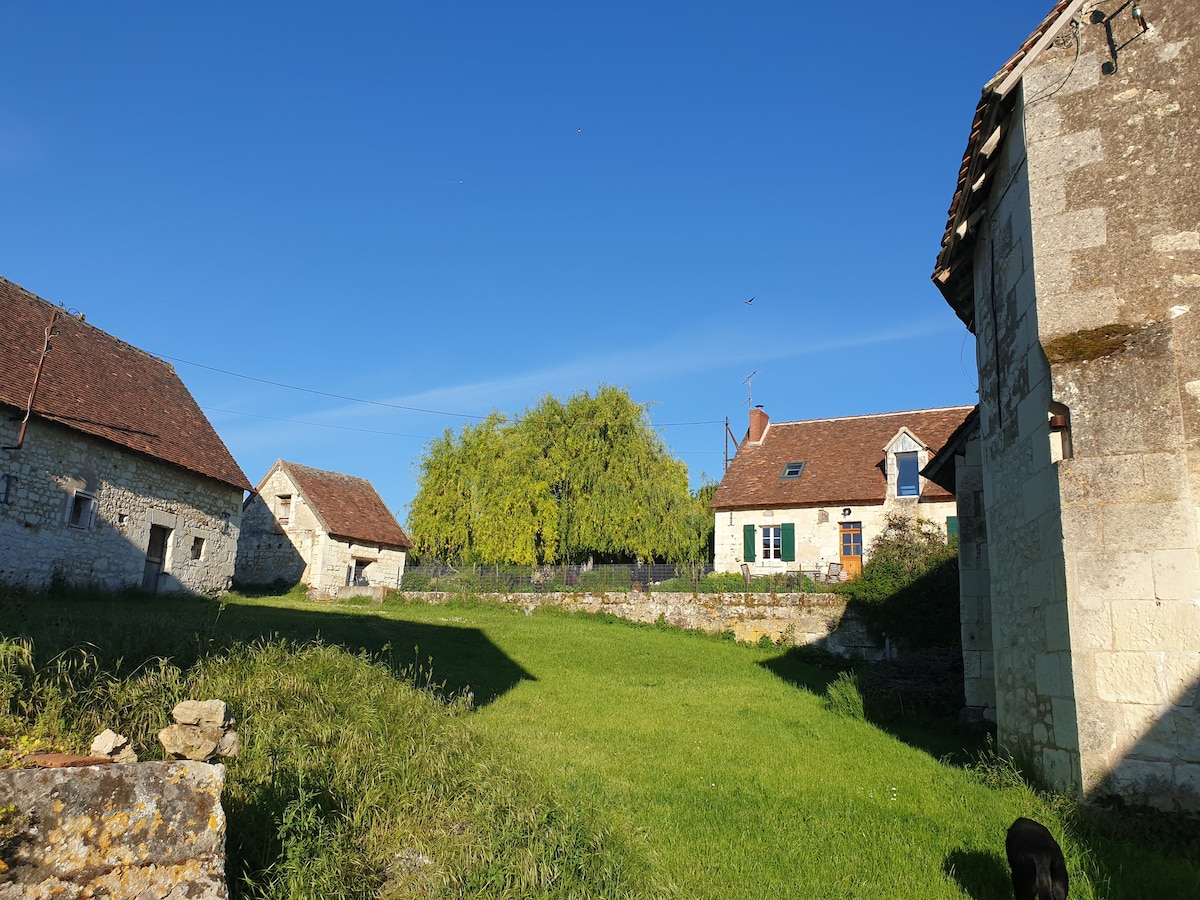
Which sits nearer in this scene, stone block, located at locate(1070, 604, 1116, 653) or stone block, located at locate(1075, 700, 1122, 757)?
stone block, located at locate(1075, 700, 1122, 757)

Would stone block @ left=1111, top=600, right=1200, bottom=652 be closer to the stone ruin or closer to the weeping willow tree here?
the stone ruin

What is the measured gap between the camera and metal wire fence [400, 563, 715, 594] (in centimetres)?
2633

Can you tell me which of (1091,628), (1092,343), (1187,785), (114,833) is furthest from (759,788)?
(114,833)

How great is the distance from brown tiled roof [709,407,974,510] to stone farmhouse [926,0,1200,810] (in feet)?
66.3

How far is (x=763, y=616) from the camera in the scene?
22.5 m

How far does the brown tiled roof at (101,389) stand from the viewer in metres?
18.1

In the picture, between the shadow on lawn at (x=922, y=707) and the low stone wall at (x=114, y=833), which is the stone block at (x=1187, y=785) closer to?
the shadow on lawn at (x=922, y=707)

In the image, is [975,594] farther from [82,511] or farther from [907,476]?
[82,511]

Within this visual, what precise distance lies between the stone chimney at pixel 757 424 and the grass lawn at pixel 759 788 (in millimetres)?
19830

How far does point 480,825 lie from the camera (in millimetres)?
5051

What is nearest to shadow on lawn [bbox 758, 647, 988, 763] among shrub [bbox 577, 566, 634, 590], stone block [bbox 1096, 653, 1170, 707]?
stone block [bbox 1096, 653, 1170, 707]

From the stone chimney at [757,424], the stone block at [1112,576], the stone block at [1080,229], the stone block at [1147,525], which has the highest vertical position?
the stone chimney at [757,424]

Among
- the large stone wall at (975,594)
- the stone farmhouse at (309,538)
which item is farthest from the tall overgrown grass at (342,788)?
the stone farmhouse at (309,538)

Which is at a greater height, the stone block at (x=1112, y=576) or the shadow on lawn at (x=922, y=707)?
the stone block at (x=1112, y=576)
